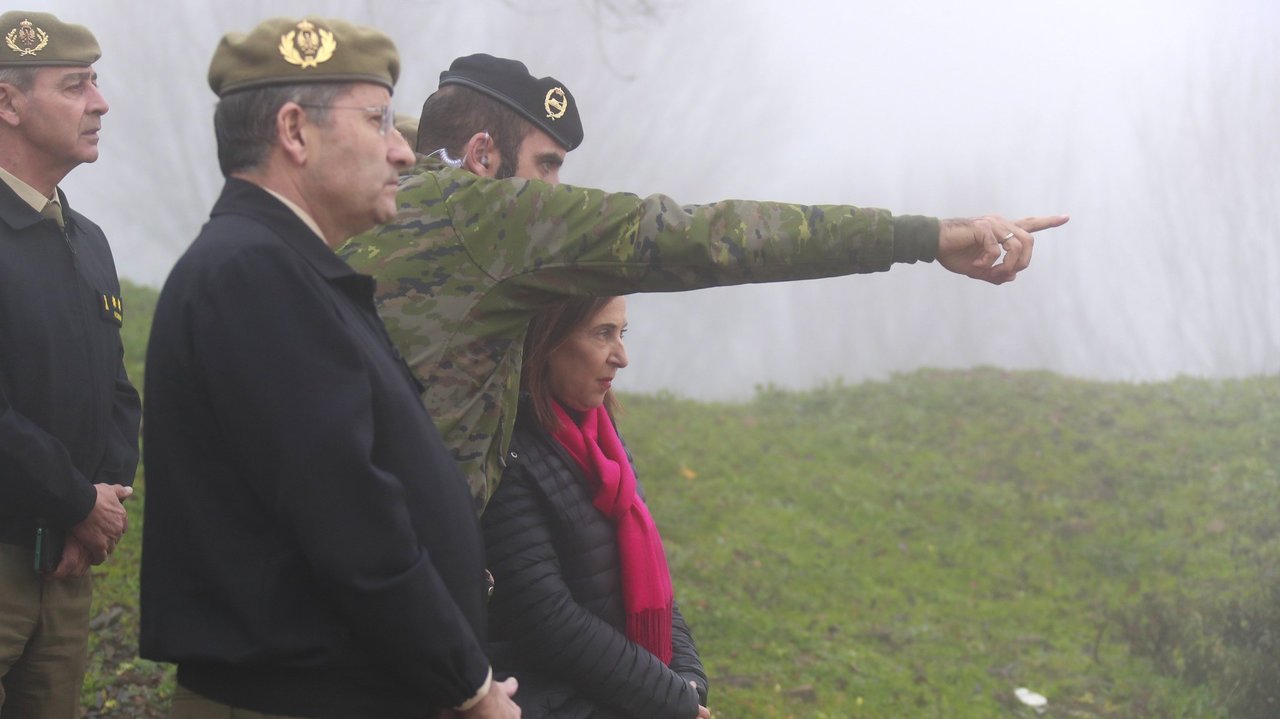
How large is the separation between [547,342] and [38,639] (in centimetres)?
143

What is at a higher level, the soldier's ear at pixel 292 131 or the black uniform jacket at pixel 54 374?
the soldier's ear at pixel 292 131

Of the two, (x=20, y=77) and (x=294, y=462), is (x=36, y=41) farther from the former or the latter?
(x=294, y=462)

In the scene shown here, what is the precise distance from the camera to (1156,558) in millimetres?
7172

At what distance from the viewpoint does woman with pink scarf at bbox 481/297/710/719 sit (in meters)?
2.59

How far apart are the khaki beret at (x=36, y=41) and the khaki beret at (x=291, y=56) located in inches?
60.0

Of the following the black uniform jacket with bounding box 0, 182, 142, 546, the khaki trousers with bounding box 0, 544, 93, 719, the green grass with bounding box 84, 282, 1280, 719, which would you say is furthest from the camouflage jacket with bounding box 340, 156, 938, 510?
the green grass with bounding box 84, 282, 1280, 719

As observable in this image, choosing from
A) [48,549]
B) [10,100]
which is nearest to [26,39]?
[10,100]

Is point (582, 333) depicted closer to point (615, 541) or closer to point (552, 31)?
point (615, 541)

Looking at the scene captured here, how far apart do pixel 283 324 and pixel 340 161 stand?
0.31 meters

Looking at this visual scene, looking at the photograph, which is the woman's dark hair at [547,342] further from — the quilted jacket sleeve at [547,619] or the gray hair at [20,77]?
the gray hair at [20,77]

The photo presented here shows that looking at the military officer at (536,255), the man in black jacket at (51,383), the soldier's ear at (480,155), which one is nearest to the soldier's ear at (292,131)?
the military officer at (536,255)

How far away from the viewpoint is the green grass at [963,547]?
549 cm

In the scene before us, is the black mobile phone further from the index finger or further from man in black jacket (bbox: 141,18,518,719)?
the index finger

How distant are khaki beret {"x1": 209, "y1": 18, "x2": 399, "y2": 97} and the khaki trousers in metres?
1.54
